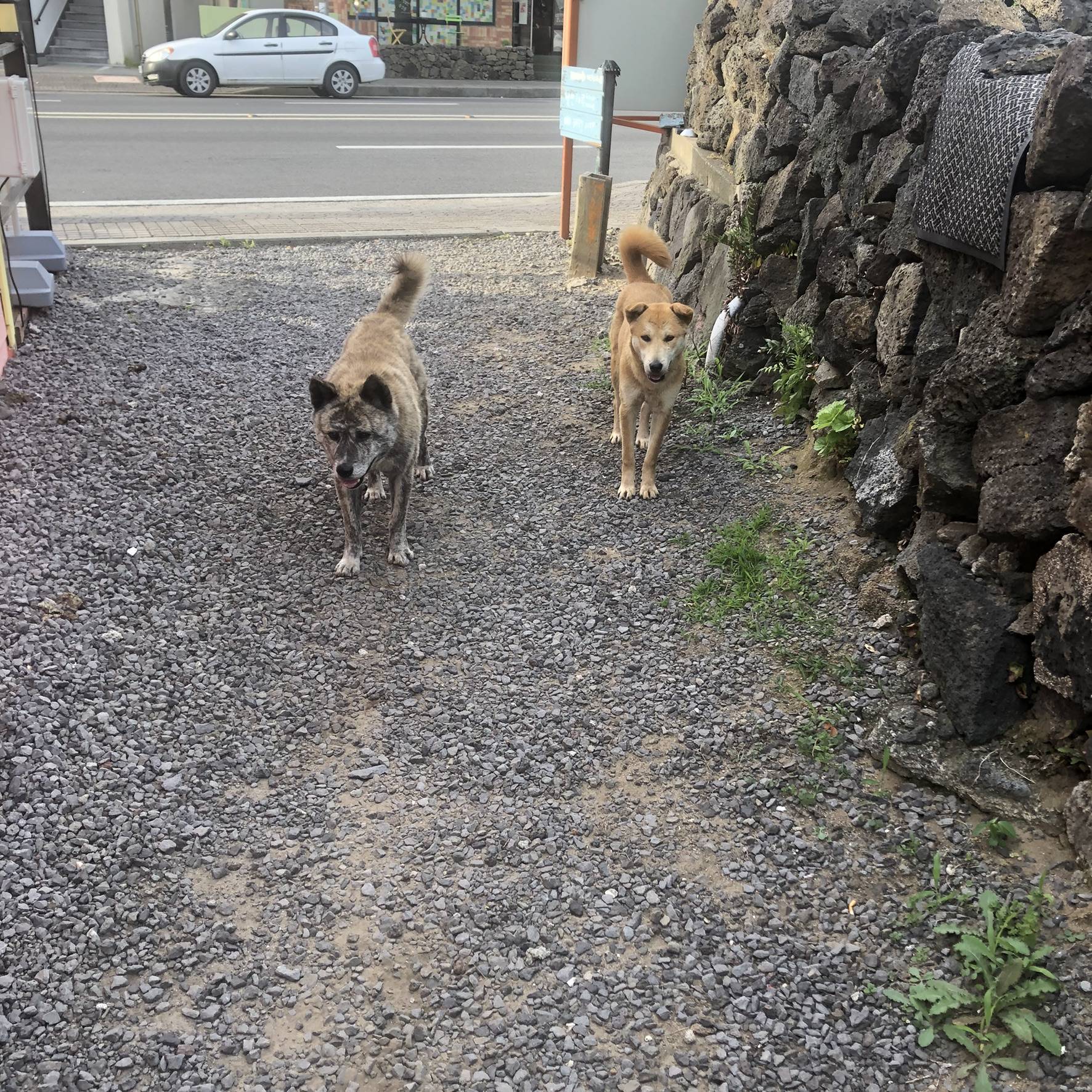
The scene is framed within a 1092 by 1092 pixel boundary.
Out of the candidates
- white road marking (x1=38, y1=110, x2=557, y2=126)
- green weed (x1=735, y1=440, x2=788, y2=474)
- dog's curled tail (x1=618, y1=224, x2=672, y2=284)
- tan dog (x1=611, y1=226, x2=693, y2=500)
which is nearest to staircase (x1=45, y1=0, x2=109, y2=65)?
white road marking (x1=38, y1=110, x2=557, y2=126)

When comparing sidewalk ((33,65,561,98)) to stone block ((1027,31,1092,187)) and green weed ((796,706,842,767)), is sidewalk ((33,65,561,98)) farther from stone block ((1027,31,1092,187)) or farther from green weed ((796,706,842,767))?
green weed ((796,706,842,767))

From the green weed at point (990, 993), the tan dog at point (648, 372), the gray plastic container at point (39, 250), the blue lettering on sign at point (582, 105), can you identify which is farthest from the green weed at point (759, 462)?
the gray plastic container at point (39, 250)

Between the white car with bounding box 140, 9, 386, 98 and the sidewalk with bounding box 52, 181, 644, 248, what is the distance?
1104 cm

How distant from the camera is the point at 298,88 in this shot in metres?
23.2

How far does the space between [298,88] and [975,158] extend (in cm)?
2298

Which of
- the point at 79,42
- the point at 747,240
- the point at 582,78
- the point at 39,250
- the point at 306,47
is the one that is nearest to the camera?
the point at 747,240

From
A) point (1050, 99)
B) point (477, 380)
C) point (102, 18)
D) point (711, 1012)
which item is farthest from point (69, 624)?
point (102, 18)

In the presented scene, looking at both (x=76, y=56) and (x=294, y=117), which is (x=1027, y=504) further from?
(x=76, y=56)

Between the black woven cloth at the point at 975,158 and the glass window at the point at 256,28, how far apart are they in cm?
2107

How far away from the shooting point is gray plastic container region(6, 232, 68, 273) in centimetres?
841

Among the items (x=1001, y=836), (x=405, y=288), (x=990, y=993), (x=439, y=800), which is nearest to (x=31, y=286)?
(x=405, y=288)

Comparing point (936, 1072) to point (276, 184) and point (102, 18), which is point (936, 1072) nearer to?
point (276, 184)

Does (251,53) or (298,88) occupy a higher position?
(251,53)

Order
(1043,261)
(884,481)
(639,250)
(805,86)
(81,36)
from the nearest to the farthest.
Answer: (1043,261) < (884,481) < (805,86) < (639,250) < (81,36)
